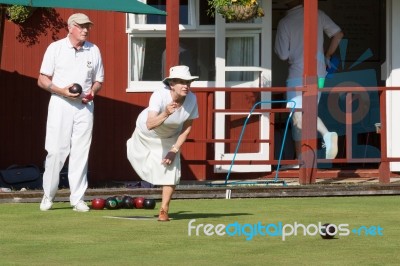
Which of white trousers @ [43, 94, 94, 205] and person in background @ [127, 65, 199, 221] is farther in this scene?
white trousers @ [43, 94, 94, 205]

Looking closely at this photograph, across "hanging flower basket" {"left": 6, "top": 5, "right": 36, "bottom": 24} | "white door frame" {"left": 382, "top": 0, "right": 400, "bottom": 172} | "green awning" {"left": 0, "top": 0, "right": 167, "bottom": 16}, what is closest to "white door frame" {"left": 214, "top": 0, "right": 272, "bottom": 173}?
"white door frame" {"left": 382, "top": 0, "right": 400, "bottom": 172}

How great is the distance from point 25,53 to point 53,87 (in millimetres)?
4317

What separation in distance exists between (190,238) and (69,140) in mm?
3179

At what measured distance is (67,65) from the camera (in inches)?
514

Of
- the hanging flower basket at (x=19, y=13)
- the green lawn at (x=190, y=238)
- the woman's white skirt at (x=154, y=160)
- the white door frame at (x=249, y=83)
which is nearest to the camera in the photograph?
the green lawn at (x=190, y=238)

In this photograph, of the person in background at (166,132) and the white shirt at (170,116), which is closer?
the person in background at (166,132)

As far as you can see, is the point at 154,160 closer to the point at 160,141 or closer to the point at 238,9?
the point at 160,141

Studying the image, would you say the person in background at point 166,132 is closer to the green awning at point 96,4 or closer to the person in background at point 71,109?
the person in background at point 71,109

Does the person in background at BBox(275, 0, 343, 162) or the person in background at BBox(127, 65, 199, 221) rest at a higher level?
the person in background at BBox(275, 0, 343, 162)

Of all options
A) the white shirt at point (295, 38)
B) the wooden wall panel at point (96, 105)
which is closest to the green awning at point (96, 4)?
the wooden wall panel at point (96, 105)

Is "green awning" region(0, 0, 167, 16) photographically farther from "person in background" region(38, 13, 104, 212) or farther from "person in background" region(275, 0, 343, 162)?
"person in background" region(275, 0, 343, 162)

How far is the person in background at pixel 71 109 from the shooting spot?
13.0 metres

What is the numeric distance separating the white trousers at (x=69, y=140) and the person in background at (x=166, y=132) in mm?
1237

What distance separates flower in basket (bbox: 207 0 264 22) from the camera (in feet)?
52.4
